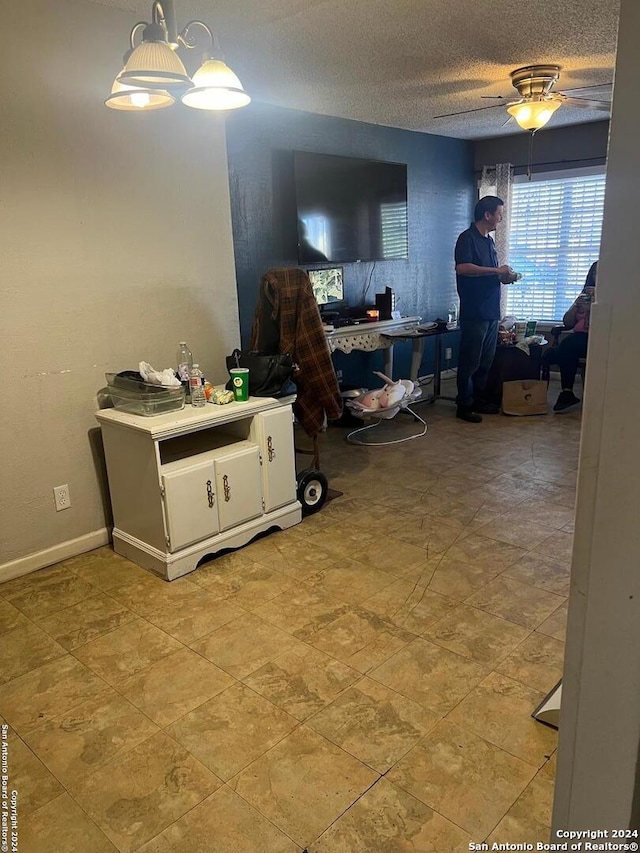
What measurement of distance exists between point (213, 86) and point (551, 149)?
4.96 metres

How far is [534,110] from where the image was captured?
13.3 ft

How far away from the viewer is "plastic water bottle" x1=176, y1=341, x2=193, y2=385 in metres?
2.99

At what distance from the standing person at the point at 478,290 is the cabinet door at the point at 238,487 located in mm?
2496

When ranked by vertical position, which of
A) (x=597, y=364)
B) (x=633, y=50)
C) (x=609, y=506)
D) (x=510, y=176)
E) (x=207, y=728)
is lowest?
(x=207, y=728)

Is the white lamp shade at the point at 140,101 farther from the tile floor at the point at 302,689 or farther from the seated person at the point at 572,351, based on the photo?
the seated person at the point at 572,351

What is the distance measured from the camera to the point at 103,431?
115 inches

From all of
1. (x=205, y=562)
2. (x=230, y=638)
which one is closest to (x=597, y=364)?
(x=230, y=638)

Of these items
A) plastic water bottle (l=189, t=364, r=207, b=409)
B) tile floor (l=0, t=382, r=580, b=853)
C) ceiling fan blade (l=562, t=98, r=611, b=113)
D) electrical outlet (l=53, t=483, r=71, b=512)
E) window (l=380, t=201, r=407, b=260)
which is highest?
ceiling fan blade (l=562, t=98, r=611, b=113)

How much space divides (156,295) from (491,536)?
203 cm

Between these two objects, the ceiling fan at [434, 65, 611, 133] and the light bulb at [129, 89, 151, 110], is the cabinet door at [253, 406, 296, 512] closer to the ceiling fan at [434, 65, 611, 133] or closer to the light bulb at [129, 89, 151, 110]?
the light bulb at [129, 89, 151, 110]

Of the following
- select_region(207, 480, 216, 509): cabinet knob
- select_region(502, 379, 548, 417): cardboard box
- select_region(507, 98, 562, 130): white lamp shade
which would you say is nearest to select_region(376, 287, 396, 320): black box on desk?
select_region(502, 379, 548, 417): cardboard box

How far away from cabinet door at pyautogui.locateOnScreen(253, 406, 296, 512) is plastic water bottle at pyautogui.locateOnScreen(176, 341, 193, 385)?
1.27 ft

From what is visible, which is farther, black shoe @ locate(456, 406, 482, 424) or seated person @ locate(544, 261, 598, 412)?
seated person @ locate(544, 261, 598, 412)

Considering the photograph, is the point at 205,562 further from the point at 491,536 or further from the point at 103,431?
the point at 491,536
